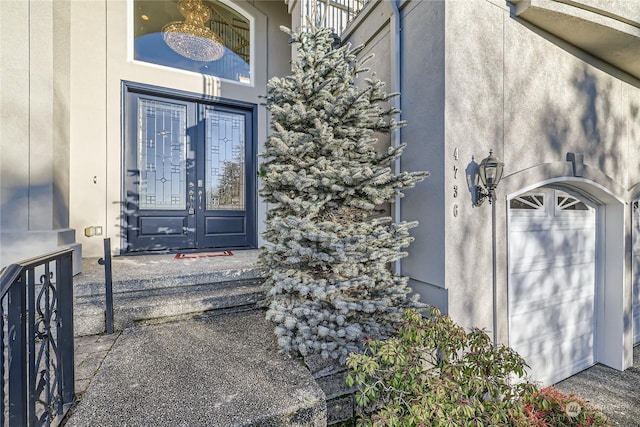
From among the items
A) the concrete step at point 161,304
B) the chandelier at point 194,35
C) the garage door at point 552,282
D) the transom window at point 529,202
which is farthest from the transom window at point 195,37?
the garage door at point 552,282

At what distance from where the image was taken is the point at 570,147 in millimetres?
3170

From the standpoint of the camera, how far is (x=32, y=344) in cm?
132

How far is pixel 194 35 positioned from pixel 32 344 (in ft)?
16.4

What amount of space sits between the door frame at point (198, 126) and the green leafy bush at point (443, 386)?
352 cm

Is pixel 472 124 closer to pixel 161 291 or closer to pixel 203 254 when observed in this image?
pixel 161 291

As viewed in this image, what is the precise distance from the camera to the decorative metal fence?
3.97 meters

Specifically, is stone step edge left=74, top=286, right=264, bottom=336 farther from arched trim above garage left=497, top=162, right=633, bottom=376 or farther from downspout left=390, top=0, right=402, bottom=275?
arched trim above garage left=497, top=162, right=633, bottom=376

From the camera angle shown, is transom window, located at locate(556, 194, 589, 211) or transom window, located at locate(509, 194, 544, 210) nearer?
transom window, located at locate(509, 194, 544, 210)

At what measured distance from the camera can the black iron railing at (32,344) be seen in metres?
1.14

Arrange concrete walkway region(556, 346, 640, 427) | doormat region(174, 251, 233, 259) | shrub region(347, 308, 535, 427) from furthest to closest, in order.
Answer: doormat region(174, 251, 233, 259) < concrete walkway region(556, 346, 640, 427) < shrub region(347, 308, 535, 427)

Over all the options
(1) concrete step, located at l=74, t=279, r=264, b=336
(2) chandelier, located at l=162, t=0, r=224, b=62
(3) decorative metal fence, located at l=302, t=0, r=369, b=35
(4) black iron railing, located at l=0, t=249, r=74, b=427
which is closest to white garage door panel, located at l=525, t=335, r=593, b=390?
(1) concrete step, located at l=74, t=279, r=264, b=336

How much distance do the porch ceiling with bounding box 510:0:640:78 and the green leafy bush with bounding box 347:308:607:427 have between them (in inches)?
119

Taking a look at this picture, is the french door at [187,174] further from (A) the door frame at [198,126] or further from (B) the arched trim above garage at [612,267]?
(B) the arched trim above garage at [612,267]

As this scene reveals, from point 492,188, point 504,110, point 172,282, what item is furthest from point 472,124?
point 172,282
